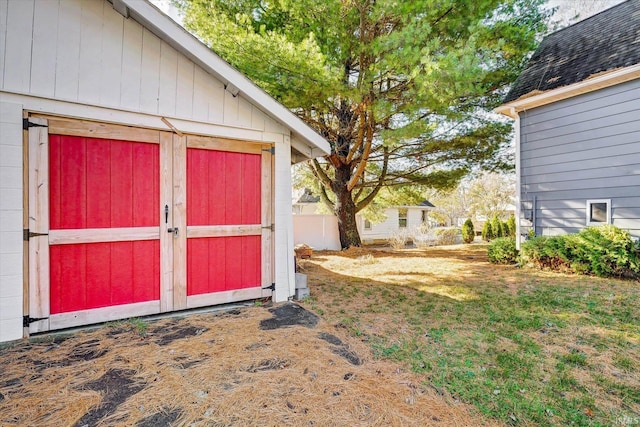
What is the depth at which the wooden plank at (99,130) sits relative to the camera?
3.13m

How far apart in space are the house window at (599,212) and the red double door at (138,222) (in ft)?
21.7

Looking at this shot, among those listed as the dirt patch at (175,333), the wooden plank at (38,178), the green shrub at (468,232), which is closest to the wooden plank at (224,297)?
the dirt patch at (175,333)

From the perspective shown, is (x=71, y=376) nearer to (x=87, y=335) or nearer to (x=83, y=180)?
(x=87, y=335)

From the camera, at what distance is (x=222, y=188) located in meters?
3.98

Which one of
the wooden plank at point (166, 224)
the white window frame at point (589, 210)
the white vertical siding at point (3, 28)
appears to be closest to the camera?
the white vertical siding at point (3, 28)

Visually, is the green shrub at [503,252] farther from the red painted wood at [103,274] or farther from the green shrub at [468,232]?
the green shrub at [468,232]

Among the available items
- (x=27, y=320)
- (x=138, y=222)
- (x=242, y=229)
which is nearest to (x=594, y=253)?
(x=242, y=229)

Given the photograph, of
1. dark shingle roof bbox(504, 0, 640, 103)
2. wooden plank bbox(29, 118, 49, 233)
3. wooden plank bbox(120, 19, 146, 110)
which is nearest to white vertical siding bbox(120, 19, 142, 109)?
wooden plank bbox(120, 19, 146, 110)

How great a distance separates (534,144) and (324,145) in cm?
573

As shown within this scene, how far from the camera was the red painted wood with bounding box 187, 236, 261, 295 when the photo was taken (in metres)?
3.78

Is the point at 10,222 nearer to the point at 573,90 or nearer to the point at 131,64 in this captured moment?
the point at 131,64

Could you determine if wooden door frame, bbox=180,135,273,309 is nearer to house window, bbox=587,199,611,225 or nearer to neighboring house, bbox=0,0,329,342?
neighboring house, bbox=0,0,329,342

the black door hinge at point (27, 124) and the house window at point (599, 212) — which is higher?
the black door hinge at point (27, 124)

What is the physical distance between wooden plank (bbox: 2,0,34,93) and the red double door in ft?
1.32
